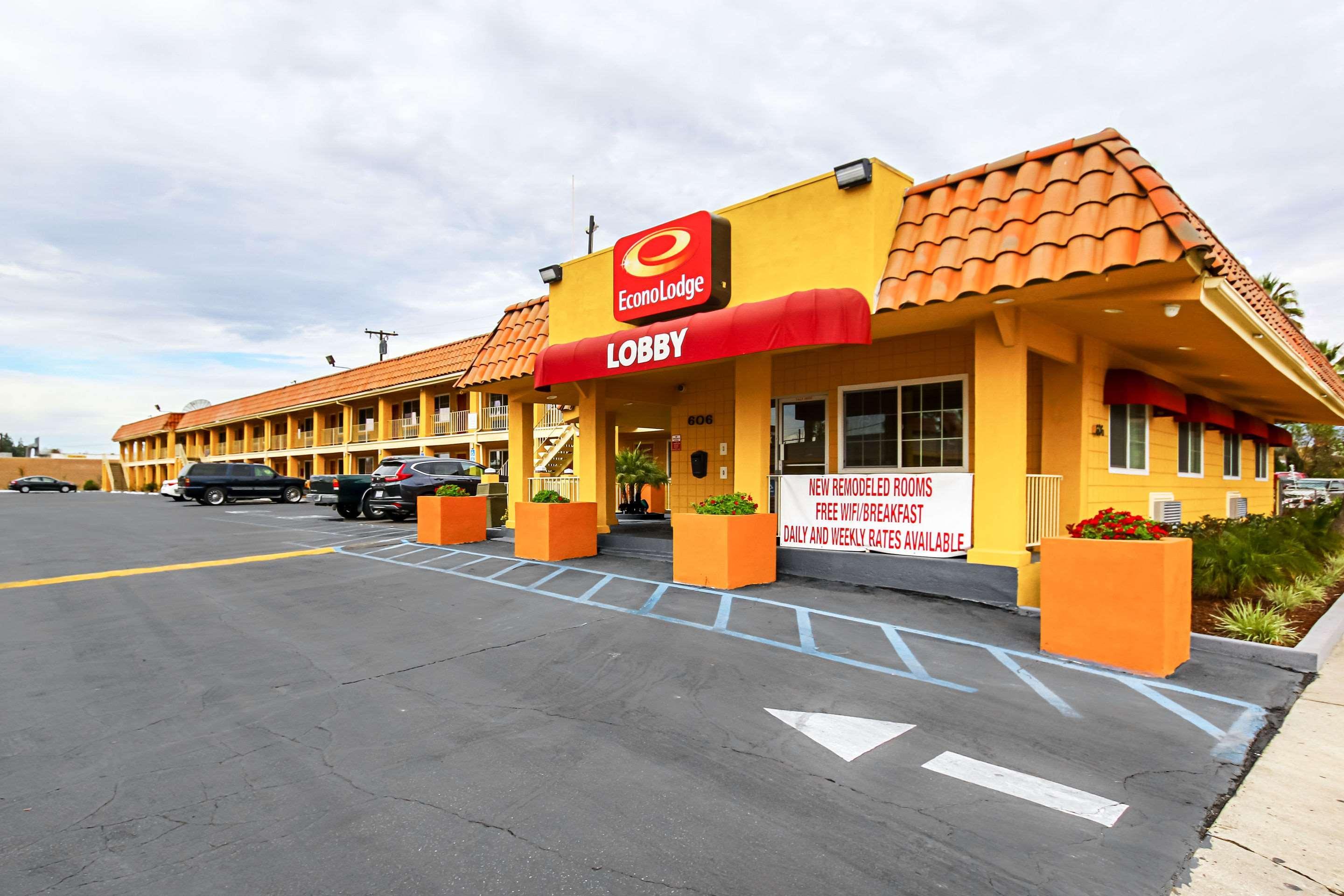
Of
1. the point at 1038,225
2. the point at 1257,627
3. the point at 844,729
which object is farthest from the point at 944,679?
the point at 1038,225

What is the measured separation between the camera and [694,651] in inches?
260

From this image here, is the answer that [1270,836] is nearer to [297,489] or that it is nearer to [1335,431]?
[297,489]

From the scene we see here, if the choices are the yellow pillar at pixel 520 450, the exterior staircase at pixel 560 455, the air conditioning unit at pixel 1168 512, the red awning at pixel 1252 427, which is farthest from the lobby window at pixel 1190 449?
the exterior staircase at pixel 560 455

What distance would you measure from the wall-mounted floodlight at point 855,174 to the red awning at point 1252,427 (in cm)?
1405

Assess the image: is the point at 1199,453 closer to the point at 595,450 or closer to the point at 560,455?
the point at 595,450

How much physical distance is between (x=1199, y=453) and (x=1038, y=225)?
432 inches

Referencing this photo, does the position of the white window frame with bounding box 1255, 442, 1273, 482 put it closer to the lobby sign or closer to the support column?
the lobby sign

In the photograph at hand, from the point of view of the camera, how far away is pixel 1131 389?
1029cm

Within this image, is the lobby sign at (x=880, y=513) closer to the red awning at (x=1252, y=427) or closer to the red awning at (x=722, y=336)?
the red awning at (x=722, y=336)

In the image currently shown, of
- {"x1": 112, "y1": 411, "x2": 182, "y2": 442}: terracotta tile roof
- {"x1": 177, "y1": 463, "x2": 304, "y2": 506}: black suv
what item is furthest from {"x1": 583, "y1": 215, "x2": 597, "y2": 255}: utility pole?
{"x1": 112, "y1": 411, "x2": 182, "y2": 442}: terracotta tile roof

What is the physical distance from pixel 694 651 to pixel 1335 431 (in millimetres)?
52646

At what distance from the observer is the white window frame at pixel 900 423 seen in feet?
33.2

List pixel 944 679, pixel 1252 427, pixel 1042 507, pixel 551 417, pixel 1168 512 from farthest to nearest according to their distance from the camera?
pixel 551 417 → pixel 1252 427 → pixel 1168 512 → pixel 1042 507 → pixel 944 679

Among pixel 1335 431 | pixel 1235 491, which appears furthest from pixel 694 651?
pixel 1335 431
